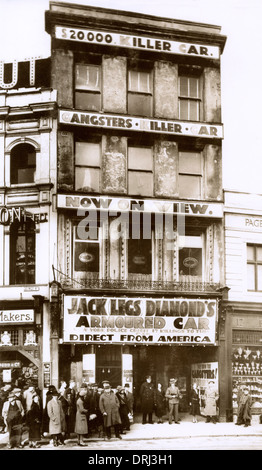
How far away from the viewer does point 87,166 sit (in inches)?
799

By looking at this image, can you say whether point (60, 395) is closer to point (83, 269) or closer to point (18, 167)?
point (83, 269)

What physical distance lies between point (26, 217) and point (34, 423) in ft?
19.7

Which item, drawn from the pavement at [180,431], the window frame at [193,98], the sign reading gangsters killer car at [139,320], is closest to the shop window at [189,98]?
the window frame at [193,98]

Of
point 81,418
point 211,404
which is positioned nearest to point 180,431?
point 211,404

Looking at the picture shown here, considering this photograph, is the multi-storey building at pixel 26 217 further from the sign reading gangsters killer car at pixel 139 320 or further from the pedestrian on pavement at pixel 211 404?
the pedestrian on pavement at pixel 211 404

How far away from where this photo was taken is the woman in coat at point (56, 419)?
53.2 feet

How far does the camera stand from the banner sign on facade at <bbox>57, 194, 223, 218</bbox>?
1970cm

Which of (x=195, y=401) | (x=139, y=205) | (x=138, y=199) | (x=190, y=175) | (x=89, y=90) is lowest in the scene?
(x=195, y=401)

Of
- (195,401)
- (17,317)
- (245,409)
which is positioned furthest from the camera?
(195,401)

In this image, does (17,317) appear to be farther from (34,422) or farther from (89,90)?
(89,90)

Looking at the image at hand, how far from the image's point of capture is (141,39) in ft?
66.5
